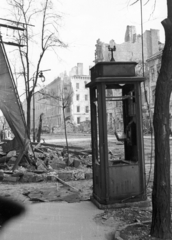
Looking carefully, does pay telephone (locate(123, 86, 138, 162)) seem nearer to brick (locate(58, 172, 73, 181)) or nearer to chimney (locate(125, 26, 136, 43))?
brick (locate(58, 172, 73, 181))

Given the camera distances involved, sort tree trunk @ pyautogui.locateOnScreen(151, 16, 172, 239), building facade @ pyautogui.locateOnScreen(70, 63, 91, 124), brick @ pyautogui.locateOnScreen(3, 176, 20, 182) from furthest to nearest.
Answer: building facade @ pyautogui.locateOnScreen(70, 63, 91, 124) < brick @ pyautogui.locateOnScreen(3, 176, 20, 182) < tree trunk @ pyautogui.locateOnScreen(151, 16, 172, 239)

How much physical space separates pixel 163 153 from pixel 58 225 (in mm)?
2273

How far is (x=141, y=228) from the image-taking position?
440 centimetres

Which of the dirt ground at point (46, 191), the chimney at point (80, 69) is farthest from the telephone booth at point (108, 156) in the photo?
the chimney at point (80, 69)

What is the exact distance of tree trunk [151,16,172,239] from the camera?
4.00 meters

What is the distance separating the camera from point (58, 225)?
4.78 m

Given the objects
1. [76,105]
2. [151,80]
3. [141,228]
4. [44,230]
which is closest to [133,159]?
[141,228]

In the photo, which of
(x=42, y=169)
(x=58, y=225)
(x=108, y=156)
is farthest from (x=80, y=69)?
(x=58, y=225)

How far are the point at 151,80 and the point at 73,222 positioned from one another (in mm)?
41019

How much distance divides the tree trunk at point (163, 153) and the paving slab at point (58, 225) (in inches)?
34.9

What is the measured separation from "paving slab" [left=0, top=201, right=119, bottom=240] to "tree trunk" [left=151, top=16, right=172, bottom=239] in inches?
34.9

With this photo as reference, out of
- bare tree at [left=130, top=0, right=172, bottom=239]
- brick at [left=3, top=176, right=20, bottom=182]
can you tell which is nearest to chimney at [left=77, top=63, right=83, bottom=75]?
brick at [left=3, top=176, right=20, bottom=182]

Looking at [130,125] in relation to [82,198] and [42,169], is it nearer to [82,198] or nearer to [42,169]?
[82,198]

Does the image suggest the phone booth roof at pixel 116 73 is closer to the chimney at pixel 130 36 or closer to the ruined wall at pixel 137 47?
the ruined wall at pixel 137 47
